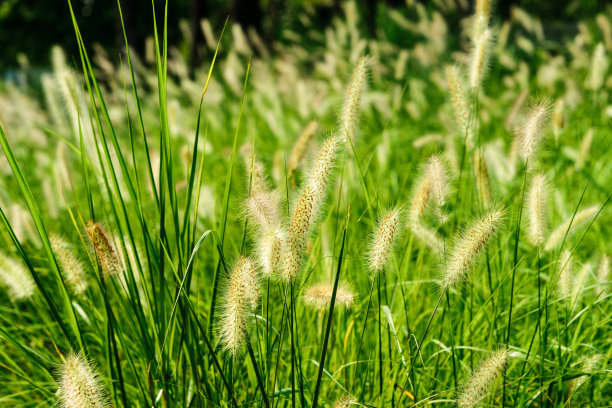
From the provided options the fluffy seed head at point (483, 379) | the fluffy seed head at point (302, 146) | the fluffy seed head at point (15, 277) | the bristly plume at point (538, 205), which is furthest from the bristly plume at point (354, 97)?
the fluffy seed head at point (15, 277)

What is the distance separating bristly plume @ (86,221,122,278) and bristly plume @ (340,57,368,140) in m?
0.70

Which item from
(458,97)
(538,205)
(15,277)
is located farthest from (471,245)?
(15,277)

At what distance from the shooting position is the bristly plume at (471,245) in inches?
45.3

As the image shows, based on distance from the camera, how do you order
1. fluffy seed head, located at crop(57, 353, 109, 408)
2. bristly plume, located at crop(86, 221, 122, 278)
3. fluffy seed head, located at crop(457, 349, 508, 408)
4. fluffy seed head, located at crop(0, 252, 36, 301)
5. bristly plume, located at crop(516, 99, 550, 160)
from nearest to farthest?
fluffy seed head, located at crop(57, 353, 109, 408) < fluffy seed head, located at crop(457, 349, 508, 408) < bristly plume, located at crop(86, 221, 122, 278) < bristly plume, located at crop(516, 99, 550, 160) < fluffy seed head, located at crop(0, 252, 36, 301)

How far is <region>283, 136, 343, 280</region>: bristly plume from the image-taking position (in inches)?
41.4

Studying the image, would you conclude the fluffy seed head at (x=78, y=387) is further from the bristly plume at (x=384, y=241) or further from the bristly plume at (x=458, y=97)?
the bristly plume at (x=458, y=97)

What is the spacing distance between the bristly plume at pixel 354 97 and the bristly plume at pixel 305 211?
37 cm

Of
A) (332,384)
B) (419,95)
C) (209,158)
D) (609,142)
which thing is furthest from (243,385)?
(419,95)

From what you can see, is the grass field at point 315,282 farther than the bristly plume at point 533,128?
No

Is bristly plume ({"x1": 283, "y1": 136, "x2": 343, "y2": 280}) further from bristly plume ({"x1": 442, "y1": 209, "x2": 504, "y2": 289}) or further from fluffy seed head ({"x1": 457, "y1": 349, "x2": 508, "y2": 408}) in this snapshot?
fluffy seed head ({"x1": 457, "y1": 349, "x2": 508, "y2": 408})

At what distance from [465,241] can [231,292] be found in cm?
54

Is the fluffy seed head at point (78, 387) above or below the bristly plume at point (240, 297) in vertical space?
below

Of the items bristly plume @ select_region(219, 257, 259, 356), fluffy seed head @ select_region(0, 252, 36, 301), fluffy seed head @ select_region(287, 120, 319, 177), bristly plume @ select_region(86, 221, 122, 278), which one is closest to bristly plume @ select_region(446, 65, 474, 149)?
fluffy seed head @ select_region(287, 120, 319, 177)

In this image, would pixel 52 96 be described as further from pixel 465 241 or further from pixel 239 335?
pixel 465 241
